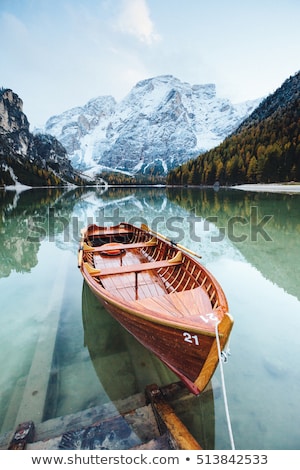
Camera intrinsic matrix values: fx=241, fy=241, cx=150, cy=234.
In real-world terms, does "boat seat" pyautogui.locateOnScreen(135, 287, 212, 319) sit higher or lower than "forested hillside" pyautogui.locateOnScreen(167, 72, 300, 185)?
lower

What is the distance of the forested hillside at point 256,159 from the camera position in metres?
61.8

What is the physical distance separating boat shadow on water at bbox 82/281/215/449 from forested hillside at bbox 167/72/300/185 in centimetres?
6732

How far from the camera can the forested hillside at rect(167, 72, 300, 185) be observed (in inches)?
2434

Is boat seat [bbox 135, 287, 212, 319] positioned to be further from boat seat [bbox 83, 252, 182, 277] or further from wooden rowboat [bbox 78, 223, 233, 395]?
boat seat [bbox 83, 252, 182, 277]

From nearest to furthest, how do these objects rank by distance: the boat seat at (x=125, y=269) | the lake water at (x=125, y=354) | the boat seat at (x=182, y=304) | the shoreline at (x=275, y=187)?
the lake water at (x=125, y=354), the boat seat at (x=182, y=304), the boat seat at (x=125, y=269), the shoreline at (x=275, y=187)

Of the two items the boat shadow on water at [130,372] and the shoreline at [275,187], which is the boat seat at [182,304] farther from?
the shoreline at [275,187]

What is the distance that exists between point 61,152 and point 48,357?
698 ft

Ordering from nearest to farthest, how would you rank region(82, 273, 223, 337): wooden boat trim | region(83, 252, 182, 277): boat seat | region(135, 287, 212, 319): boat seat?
region(82, 273, 223, 337): wooden boat trim → region(135, 287, 212, 319): boat seat → region(83, 252, 182, 277): boat seat

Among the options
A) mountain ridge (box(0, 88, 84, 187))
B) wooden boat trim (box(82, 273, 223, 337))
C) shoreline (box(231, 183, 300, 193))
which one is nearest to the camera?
wooden boat trim (box(82, 273, 223, 337))

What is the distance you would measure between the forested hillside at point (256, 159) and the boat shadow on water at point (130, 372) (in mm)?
67321

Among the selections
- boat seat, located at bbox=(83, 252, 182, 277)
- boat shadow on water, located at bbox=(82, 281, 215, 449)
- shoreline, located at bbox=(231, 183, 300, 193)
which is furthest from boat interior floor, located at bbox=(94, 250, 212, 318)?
shoreline, located at bbox=(231, 183, 300, 193)

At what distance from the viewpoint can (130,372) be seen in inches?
179

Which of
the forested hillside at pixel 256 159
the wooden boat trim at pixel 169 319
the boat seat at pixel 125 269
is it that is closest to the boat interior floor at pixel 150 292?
the wooden boat trim at pixel 169 319

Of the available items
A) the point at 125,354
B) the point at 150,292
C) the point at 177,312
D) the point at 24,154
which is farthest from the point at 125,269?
the point at 24,154
